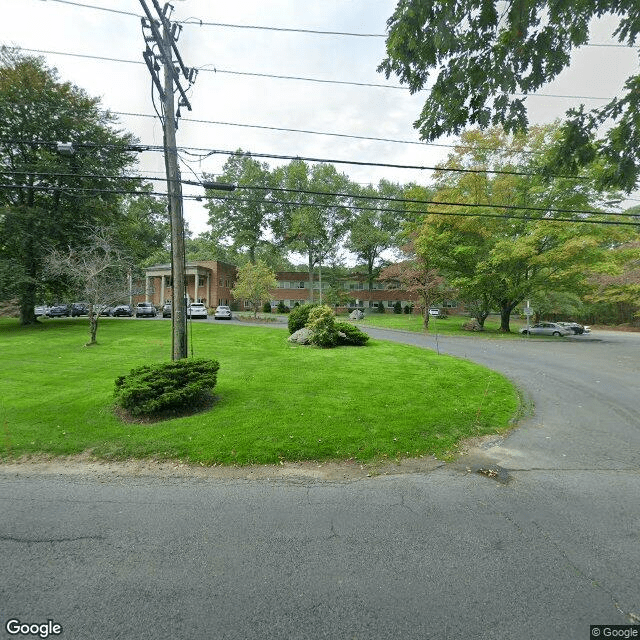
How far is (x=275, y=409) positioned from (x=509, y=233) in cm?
2632

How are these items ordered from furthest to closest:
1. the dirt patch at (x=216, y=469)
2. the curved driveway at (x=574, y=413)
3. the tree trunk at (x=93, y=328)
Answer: the tree trunk at (x=93, y=328)
the curved driveway at (x=574, y=413)
the dirt patch at (x=216, y=469)

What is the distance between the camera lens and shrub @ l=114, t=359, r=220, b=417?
652 centimetres

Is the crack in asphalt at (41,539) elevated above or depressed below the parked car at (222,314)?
below

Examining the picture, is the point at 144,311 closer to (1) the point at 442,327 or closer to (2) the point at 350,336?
(2) the point at 350,336

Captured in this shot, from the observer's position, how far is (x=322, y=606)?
2.52m

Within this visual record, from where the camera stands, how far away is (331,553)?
10.1 feet

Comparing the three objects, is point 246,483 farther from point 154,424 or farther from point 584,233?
point 584,233

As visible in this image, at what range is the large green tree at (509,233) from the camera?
2227 cm

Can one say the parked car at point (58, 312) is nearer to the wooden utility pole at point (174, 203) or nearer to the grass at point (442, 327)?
the grass at point (442, 327)

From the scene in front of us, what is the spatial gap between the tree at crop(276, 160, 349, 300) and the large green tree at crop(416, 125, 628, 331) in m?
20.0
